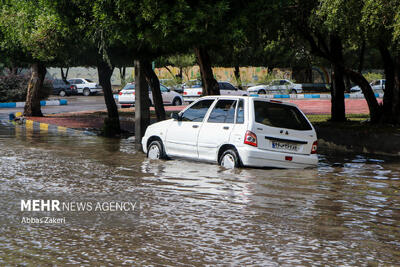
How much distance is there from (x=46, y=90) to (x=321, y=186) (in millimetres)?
37020

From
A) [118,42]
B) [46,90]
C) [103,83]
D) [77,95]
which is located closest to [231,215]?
[118,42]

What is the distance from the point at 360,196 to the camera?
32.0 ft

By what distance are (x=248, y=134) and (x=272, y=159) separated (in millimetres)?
639

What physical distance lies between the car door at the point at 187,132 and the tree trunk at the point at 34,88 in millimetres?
17991

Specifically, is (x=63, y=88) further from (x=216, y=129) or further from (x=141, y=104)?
(x=216, y=129)

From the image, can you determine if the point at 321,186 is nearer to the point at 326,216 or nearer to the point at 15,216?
the point at 326,216

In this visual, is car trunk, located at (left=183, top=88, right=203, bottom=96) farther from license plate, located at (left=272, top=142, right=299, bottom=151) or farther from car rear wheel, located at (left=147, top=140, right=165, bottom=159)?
license plate, located at (left=272, top=142, right=299, bottom=151)

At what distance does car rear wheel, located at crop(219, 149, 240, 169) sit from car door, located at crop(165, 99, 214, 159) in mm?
768

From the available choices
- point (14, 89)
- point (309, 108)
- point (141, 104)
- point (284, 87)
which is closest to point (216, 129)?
point (141, 104)

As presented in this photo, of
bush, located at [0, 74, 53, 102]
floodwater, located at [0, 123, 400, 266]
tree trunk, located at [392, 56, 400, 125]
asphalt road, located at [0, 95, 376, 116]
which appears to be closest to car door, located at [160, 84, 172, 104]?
asphalt road, located at [0, 95, 376, 116]

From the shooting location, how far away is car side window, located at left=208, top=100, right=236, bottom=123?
12.5 meters

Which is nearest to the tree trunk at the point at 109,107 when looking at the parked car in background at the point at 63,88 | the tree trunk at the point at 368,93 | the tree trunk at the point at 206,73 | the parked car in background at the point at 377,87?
the tree trunk at the point at 206,73

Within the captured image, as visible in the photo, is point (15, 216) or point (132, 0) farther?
point (132, 0)

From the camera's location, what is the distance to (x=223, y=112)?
12703 mm
